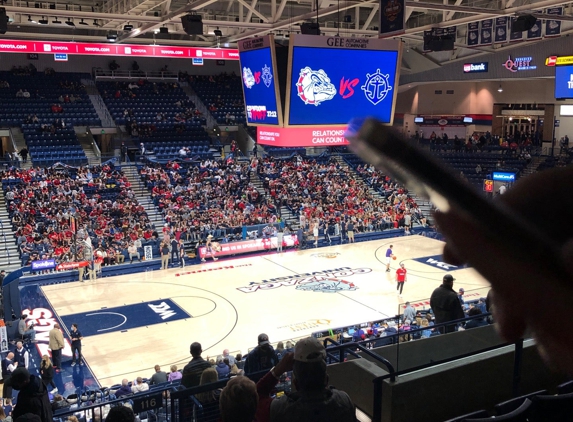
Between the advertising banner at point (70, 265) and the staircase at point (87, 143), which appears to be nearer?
the advertising banner at point (70, 265)

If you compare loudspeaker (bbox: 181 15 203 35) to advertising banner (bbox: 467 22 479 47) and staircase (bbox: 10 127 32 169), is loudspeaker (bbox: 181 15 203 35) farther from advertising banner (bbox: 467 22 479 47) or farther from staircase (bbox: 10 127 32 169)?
staircase (bbox: 10 127 32 169)

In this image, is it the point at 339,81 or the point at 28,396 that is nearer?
the point at 28,396

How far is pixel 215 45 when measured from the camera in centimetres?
3125

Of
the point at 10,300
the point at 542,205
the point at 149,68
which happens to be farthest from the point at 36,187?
the point at 542,205

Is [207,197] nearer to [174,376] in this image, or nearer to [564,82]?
[564,82]

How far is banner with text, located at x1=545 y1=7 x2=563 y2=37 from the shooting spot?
22938 mm

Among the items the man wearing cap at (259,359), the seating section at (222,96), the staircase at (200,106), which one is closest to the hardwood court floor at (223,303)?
the man wearing cap at (259,359)

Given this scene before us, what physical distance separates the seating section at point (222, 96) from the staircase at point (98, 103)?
7023 millimetres

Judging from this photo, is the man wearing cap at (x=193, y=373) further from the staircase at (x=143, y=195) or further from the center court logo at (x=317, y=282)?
the staircase at (x=143, y=195)

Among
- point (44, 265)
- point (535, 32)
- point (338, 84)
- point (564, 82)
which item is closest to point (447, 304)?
point (338, 84)

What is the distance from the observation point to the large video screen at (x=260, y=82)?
11.8 metres

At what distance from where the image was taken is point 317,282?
21641 millimetres

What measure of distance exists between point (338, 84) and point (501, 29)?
50.1 feet

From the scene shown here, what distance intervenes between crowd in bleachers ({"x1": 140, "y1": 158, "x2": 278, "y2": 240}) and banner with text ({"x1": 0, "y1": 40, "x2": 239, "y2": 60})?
20.4ft
